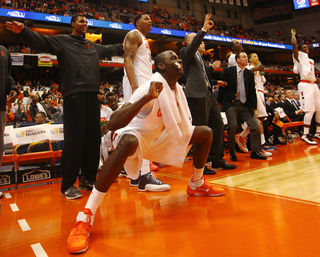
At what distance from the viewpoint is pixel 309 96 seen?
5.66 meters

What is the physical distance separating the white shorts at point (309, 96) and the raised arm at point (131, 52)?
4419mm

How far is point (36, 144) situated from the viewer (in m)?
3.93

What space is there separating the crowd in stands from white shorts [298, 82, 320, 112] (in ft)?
57.5

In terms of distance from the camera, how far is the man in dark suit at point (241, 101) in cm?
415

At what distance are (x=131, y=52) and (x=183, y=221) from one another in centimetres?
186

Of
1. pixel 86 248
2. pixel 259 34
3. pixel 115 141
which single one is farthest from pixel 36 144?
pixel 259 34

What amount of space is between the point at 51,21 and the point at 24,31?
1714cm

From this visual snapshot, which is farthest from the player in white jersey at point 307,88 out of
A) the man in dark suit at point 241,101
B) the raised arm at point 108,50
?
the raised arm at point 108,50

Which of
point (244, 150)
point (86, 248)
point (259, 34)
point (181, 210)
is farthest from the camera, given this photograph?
point (259, 34)

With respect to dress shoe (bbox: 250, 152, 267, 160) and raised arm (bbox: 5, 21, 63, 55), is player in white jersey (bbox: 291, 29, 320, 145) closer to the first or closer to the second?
dress shoe (bbox: 250, 152, 267, 160)

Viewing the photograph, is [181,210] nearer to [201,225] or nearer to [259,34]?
[201,225]

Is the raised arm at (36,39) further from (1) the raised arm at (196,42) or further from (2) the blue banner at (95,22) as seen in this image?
(2) the blue banner at (95,22)

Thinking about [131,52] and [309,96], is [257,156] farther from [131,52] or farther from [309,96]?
[131,52]

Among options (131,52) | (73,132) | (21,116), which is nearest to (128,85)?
(131,52)
